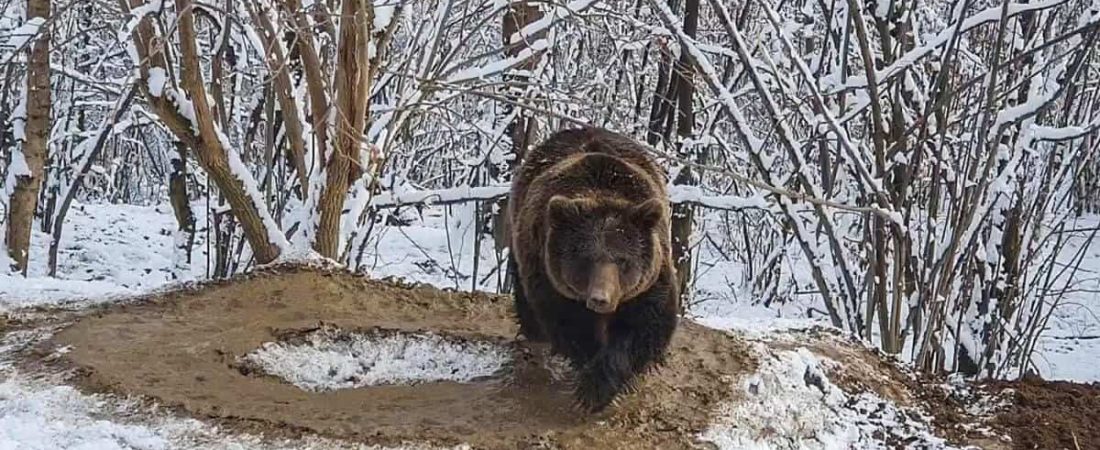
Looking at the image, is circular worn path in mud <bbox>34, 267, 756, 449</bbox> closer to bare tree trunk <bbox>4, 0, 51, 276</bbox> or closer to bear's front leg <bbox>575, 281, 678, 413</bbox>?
bear's front leg <bbox>575, 281, 678, 413</bbox>

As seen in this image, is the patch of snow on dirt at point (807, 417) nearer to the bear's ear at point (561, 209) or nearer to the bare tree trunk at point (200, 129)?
the bear's ear at point (561, 209)

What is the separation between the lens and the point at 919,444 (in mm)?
4277

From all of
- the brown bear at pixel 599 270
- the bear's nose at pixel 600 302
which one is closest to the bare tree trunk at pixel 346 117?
the brown bear at pixel 599 270

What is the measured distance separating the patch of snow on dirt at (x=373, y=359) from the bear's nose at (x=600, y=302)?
3.40ft

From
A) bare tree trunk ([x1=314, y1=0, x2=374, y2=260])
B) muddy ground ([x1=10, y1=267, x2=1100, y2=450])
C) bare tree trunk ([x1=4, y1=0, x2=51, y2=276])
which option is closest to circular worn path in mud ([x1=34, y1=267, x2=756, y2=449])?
muddy ground ([x1=10, y1=267, x2=1100, y2=450])

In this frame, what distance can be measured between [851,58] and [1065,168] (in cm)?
427

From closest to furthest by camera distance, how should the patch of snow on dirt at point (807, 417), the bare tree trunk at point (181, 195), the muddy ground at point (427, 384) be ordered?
1. the muddy ground at point (427, 384)
2. the patch of snow on dirt at point (807, 417)
3. the bare tree trunk at point (181, 195)

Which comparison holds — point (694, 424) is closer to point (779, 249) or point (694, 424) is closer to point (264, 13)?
point (264, 13)

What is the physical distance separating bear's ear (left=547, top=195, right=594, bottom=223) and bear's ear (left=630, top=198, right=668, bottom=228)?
19cm

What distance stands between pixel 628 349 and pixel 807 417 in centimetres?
78

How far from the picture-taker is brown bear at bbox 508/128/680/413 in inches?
168

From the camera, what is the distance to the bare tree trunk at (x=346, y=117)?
248 inches

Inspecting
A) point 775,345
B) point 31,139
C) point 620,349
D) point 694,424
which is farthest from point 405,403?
point 31,139

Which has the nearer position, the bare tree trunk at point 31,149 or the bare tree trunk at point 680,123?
the bare tree trunk at point 31,149
